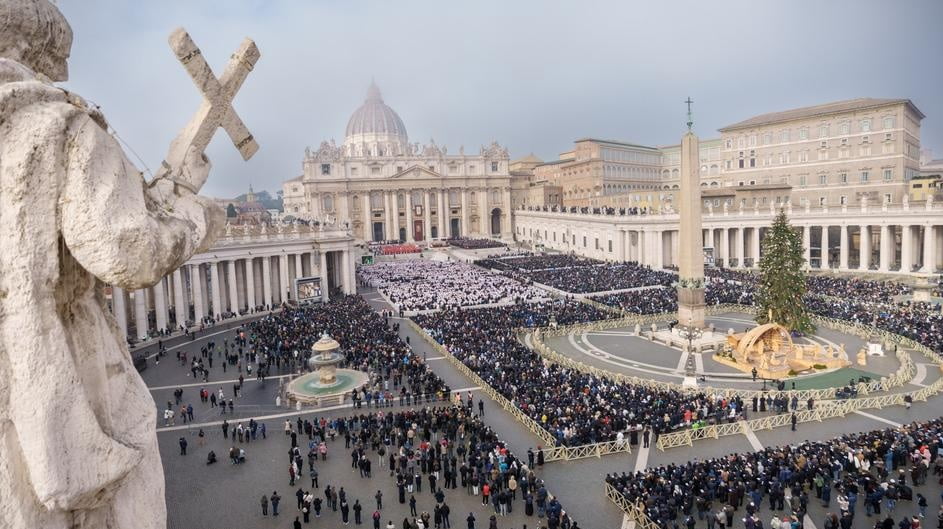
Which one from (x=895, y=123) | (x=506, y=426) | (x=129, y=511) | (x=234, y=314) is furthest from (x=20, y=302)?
(x=895, y=123)

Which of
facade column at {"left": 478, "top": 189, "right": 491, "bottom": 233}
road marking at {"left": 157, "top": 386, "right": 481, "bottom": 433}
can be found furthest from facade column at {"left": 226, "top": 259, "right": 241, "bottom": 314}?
facade column at {"left": 478, "top": 189, "right": 491, "bottom": 233}

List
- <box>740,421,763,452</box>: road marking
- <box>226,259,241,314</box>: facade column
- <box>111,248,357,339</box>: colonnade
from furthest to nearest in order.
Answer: <box>226,259,241,314</box>: facade column, <box>111,248,357,339</box>: colonnade, <box>740,421,763,452</box>: road marking

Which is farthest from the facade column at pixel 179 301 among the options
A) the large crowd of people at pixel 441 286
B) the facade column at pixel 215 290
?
the large crowd of people at pixel 441 286

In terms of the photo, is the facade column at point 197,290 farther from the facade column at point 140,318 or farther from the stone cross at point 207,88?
the stone cross at point 207,88

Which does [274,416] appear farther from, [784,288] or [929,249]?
[929,249]

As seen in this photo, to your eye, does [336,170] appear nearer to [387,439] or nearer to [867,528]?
[387,439]

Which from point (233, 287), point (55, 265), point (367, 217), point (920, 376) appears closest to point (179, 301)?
point (233, 287)

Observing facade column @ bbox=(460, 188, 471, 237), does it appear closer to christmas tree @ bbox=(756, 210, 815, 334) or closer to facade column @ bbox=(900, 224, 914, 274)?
facade column @ bbox=(900, 224, 914, 274)
